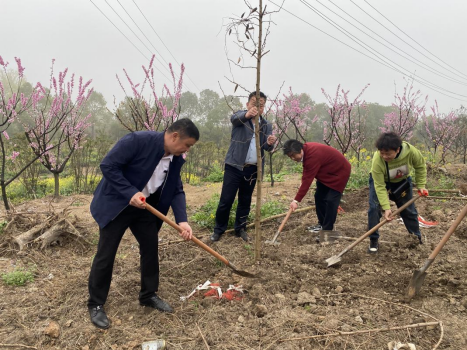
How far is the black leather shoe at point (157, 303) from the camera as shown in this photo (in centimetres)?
255

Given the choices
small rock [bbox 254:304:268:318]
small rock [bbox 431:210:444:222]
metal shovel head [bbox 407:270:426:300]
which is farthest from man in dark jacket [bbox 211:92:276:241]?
small rock [bbox 431:210:444:222]

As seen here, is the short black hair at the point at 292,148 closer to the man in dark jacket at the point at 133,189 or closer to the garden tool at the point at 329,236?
the garden tool at the point at 329,236

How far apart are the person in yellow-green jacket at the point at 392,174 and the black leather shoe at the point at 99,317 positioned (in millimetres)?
2750

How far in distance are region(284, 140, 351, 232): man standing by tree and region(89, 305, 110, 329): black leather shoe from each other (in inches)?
89.9

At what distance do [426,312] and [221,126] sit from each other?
1828 cm

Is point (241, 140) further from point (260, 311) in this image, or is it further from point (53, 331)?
point (53, 331)

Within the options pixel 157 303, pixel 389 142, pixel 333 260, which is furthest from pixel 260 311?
pixel 389 142

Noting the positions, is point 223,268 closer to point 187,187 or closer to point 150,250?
point 150,250

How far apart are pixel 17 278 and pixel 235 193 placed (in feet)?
8.05

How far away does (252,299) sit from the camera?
106 inches

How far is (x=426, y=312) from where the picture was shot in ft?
7.88

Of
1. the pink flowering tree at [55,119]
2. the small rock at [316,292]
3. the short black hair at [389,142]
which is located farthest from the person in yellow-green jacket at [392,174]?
the pink flowering tree at [55,119]

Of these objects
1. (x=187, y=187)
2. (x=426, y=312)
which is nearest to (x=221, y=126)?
(x=187, y=187)

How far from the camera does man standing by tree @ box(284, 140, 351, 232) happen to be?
12.4 feet
